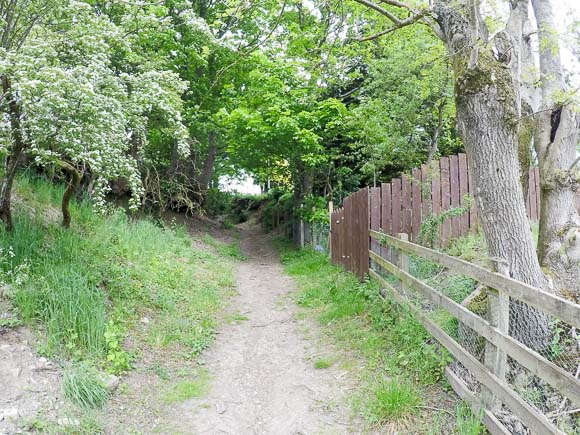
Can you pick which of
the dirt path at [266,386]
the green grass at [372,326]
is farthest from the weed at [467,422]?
the dirt path at [266,386]

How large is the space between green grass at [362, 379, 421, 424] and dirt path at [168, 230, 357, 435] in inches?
9.4

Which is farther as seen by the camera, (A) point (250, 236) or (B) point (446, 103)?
(A) point (250, 236)

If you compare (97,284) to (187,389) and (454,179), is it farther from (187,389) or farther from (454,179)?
(454,179)

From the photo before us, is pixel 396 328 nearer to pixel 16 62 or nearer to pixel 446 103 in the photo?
pixel 16 62

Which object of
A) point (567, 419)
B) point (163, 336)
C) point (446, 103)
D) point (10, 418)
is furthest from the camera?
point (446, 103)

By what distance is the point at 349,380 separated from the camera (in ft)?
14.2

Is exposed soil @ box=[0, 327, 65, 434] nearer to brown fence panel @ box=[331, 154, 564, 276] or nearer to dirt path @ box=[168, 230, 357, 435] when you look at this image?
dirt path @ box=[168, 230, 357, 435]

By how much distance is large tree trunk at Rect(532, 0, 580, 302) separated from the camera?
4742mm

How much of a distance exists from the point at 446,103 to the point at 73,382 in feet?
31.0

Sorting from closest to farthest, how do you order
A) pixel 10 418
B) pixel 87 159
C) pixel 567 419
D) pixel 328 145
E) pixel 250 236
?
1. pixel 567 419
2. pixel 10 418
3. pixel 87 159
4. pixel 328 145
5. pixel 250 236

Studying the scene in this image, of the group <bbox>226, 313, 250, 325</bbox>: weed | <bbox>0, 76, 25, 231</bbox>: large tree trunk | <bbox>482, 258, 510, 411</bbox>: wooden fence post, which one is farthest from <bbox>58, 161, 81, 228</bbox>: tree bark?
<bbox>482, 258, 510, 411</bbox>: wooden fence post

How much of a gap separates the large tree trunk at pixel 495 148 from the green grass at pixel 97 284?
3610 millimetres

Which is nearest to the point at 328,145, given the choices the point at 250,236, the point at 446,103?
the point at 446,103

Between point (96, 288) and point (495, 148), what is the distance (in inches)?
188
